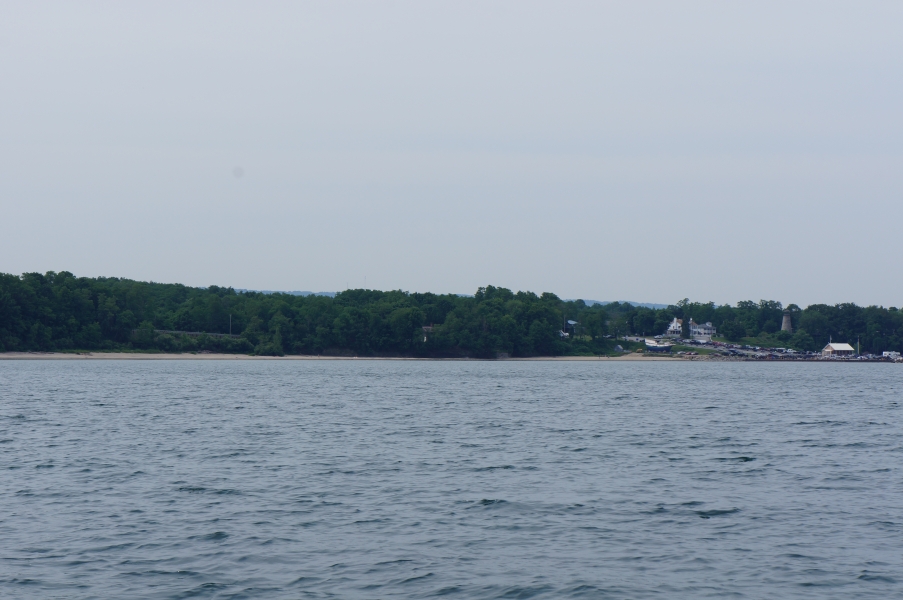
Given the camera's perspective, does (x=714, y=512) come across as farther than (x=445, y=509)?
No

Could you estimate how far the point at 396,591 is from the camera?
55.3 ft

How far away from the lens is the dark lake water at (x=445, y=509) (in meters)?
17.6

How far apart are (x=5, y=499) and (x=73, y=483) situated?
2.85 metres

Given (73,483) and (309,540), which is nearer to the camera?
(309,540)

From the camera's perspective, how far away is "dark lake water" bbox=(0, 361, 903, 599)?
1764 cm

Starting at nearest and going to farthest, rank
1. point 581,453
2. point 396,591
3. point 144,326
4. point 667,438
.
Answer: point 396,591 → point 581,453 → point 667,438 → point 144,326

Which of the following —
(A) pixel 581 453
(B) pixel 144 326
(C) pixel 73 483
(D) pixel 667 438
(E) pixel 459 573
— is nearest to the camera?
(E) pixel 459 573

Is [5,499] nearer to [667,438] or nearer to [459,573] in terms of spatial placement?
[459,573]

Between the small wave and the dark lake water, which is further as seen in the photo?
the small wave

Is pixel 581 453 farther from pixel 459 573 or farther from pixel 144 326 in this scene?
pixel 144 326

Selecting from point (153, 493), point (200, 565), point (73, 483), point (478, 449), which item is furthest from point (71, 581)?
point (478, 449)

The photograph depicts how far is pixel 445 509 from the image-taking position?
24344 mm

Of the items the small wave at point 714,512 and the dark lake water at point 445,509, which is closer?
the dark lake water at point 445,509

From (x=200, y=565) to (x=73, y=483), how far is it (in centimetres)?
1170
